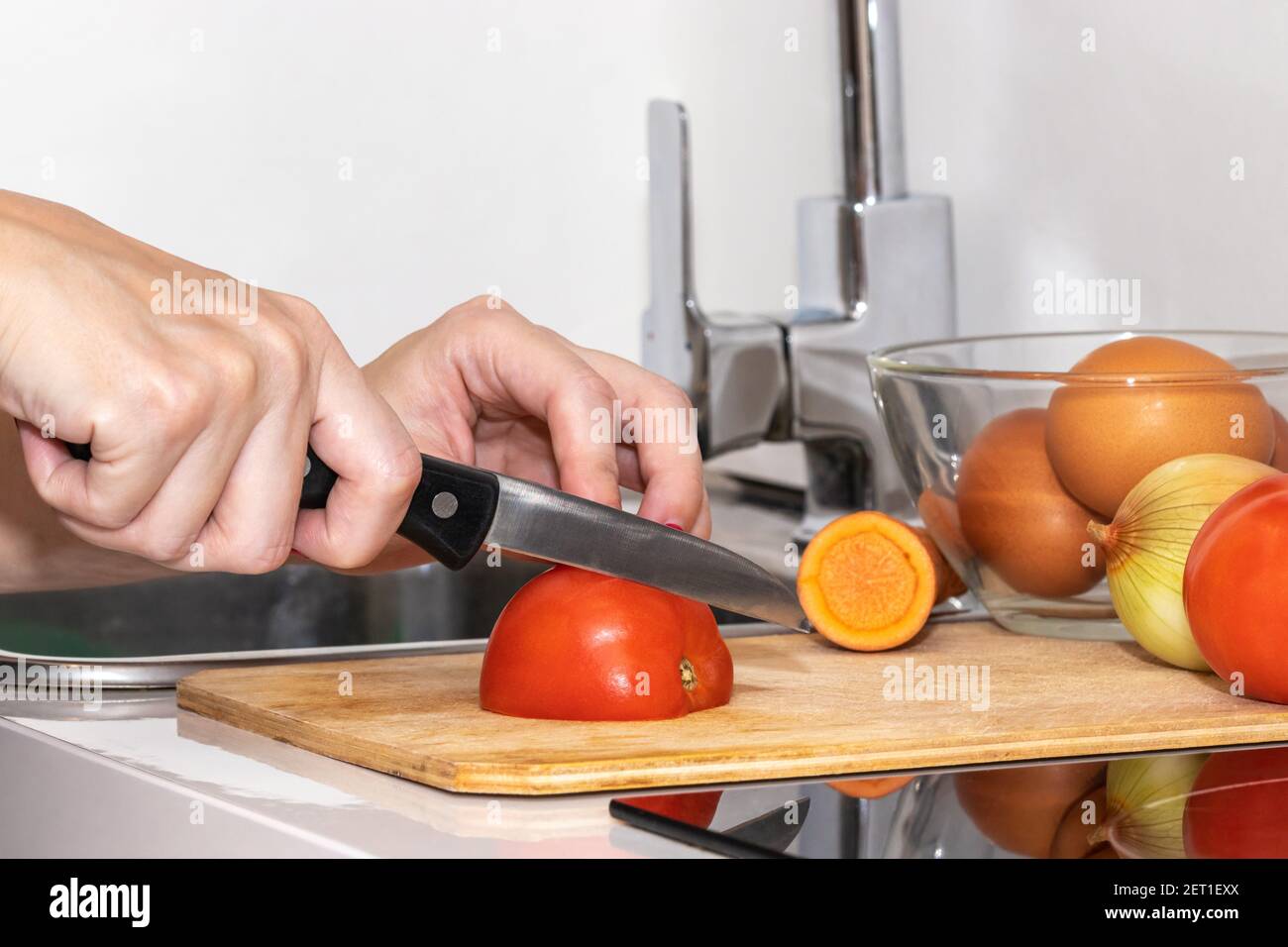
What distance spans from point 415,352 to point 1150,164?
80cm

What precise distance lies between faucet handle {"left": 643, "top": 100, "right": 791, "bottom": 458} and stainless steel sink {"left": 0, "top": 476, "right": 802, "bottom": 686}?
0.15 metres

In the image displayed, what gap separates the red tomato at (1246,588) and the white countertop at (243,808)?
0.36 m

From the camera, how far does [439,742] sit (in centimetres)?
77

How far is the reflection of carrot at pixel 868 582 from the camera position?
1064 millimetres

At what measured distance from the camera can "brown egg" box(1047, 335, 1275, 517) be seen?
979 millimetres

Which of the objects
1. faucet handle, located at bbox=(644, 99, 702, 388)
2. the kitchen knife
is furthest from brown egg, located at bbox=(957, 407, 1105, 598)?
faucet handle, located at bbox=(644, 99, 702, 388)

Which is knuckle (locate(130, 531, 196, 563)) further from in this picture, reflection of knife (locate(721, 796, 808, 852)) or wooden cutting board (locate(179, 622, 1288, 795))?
reflection of knife (locate(721, 796, 808, 852))

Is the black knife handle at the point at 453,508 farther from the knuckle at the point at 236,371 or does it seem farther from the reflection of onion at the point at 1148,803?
the reflection of onion at the point at 1148,803

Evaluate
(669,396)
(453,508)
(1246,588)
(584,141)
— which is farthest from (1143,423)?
(584,141)

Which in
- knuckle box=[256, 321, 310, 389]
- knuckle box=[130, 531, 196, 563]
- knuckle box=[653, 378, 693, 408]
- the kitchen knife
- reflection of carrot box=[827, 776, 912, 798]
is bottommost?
reflection of carrot box=[827, 776, 912, 798]

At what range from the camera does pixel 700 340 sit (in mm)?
1721

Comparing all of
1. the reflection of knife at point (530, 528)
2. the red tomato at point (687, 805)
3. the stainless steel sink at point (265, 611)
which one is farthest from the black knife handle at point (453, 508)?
the stainless steel sink at point (265, 611)

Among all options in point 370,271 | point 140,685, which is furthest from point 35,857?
point 370,271
